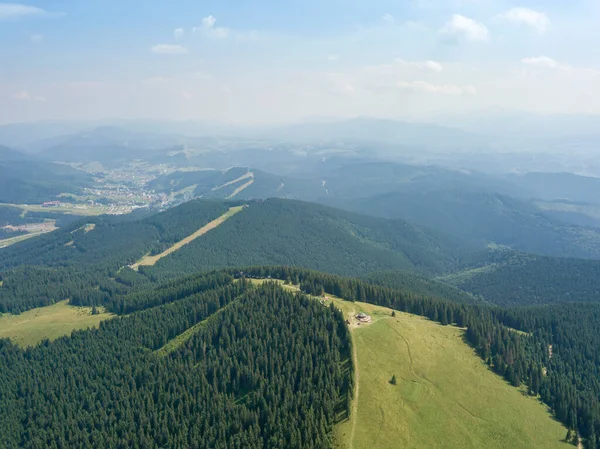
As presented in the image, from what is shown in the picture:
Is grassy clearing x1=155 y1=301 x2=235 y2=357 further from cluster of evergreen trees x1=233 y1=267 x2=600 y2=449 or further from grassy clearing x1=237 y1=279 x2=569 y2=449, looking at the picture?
grassy clearing x1=237 y1=279 x2=569 y2=449

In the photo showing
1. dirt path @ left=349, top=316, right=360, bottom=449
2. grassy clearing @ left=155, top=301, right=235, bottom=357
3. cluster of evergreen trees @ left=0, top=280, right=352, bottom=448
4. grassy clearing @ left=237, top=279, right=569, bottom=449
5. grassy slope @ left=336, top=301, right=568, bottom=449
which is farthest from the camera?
grassy clearing @ left=155, top=301, right=235, bottom=357

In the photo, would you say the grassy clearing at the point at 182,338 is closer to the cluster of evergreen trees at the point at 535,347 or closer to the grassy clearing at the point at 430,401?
the cluster of evergreen trees at the point at 535,347

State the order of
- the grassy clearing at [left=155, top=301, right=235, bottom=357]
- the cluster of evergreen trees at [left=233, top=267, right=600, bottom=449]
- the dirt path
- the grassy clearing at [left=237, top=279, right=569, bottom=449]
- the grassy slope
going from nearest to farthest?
the dirt path, the grassy clearing at [left=237, top=279, right=569, bottom=449], the grassy slope, the cluster of evergreen trees at [left=233, top=267, right=600, bottom=449], the grassy clearing at [left=155, top=301, right=235, bottom=357]

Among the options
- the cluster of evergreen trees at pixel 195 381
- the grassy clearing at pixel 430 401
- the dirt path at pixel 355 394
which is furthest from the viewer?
the cluster of evergreen trees at pixel 195 381

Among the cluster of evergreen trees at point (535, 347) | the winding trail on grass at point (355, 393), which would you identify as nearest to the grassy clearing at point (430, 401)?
the winding trail on grass at point (355, 393)

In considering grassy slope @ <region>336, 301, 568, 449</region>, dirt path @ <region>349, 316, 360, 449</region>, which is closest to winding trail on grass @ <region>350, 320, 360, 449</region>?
dirt path @ <region>349, 316, 360, 449</region>

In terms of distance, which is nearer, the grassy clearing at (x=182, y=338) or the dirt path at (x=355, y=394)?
the dirt path at (x=355, y=394)

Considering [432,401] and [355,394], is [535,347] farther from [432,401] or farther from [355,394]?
[355,394]

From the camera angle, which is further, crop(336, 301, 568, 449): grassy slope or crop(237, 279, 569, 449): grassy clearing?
crop(336, 301, 568, 449): grassy slope

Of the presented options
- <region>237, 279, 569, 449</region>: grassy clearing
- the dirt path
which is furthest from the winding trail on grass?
<region>237, 279, 569, 449</region>: grassy clearing
